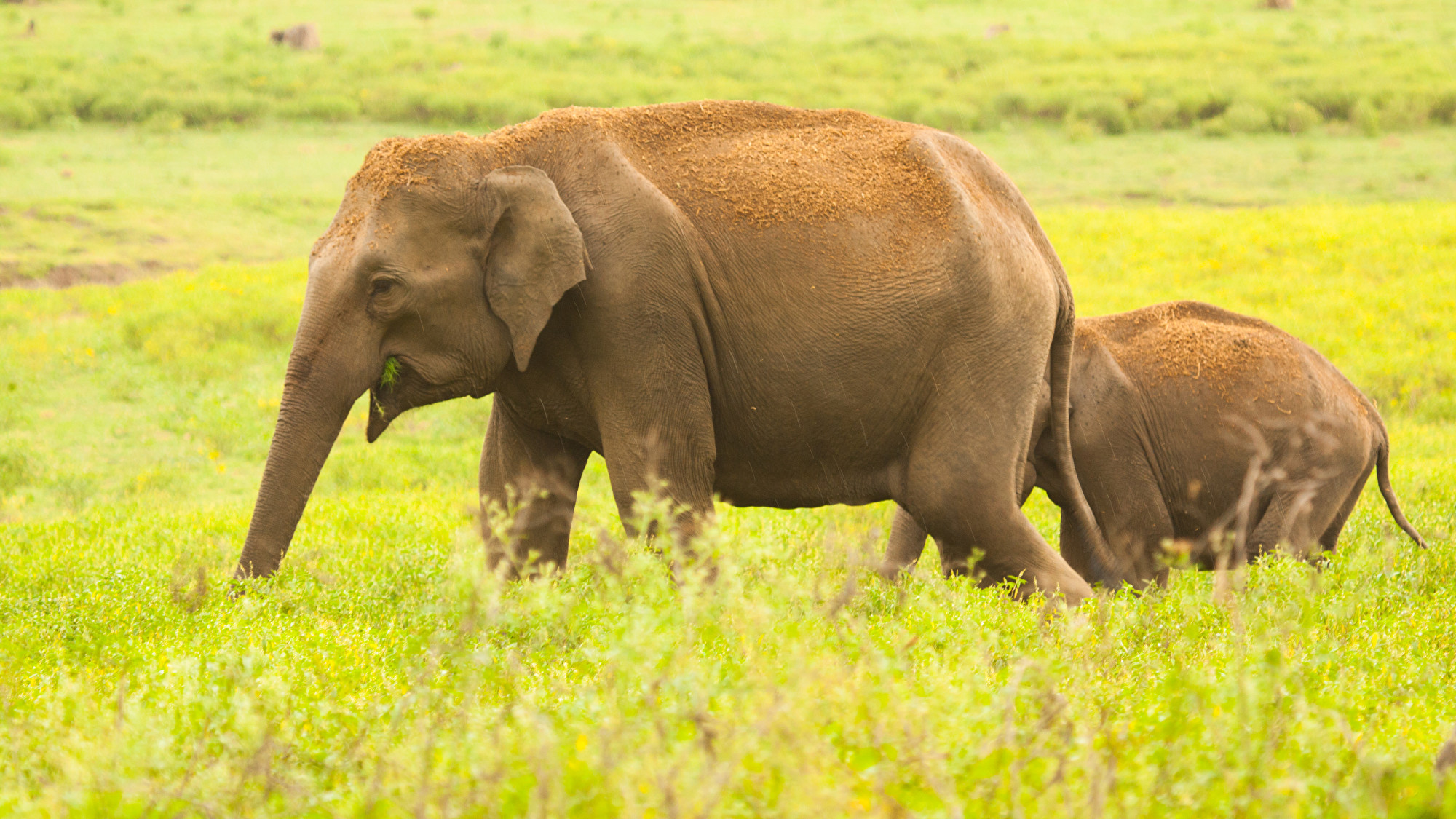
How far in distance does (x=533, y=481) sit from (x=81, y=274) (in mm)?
14648

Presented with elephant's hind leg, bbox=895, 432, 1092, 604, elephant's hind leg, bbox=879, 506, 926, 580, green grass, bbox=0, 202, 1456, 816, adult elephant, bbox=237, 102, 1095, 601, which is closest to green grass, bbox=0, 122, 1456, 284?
green grass, bbox=0, 202, 1456, 816

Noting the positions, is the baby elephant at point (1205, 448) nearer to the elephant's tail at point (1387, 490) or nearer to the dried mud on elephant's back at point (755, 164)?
the elephant's tail at point (1387, 490)

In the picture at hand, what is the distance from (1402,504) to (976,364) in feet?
17.2

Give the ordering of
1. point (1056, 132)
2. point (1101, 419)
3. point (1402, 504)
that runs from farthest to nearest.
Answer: point (1056, 132), point (1402, 504), point (1101, 419)

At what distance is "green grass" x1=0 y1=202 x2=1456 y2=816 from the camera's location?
124 inches

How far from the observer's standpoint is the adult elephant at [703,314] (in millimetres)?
5902

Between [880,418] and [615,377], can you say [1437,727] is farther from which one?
[615,377]

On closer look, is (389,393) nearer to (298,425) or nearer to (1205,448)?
(298,425)

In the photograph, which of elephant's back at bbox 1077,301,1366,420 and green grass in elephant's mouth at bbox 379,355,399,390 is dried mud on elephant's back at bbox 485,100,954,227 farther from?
elephant's back at bbox 1077,301,1366,420

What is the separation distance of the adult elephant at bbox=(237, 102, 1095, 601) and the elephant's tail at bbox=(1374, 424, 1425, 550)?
8.57 feet

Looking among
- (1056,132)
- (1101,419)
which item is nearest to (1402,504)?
(1101,419)

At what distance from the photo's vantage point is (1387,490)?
820 centimetres

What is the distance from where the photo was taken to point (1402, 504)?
10008 millimetres

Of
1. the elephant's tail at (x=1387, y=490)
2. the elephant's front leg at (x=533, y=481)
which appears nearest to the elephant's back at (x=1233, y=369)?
the elephant's tail at (x=1387, y=490)
